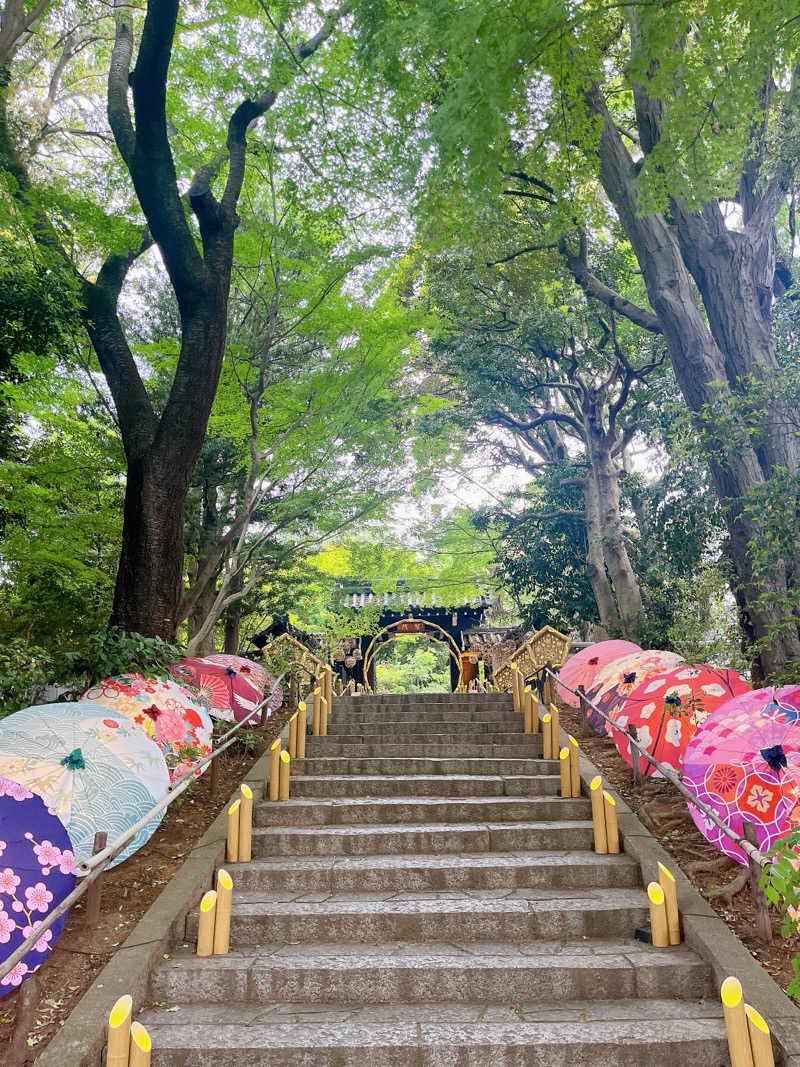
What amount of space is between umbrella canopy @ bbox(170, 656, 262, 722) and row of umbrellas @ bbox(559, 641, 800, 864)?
404cm

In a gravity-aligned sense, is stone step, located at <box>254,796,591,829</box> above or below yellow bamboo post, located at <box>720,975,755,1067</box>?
above

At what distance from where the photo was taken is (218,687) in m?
7.43

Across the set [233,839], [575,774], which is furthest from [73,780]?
[575,774]

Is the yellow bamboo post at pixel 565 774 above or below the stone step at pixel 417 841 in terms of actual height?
above

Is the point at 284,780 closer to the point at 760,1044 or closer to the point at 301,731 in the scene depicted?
the point at 301,731

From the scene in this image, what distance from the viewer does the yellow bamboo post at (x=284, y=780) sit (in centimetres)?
639

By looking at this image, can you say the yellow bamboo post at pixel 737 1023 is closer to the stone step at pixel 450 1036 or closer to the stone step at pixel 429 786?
the stone step at pixel 450 1036

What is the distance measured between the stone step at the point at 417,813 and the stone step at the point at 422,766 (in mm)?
906

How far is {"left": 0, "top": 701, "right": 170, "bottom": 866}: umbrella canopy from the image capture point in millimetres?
4031

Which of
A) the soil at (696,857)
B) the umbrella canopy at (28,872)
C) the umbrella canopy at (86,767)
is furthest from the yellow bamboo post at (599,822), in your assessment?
the umbrella canopy at (28,872)

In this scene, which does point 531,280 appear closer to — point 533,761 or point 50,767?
point 533,761

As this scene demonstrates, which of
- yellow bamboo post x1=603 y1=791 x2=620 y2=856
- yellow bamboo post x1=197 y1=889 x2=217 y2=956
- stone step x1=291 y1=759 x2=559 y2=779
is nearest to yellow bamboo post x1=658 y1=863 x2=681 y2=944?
yellow bamboo post x1=603 y1=791 x2=620 y2=856

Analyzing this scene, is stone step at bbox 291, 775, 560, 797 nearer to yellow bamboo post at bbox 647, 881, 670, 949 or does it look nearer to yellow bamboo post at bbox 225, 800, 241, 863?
yellow bamboo post at bbox 225, 800, 241, 863

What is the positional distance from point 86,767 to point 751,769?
4312 millimetres
